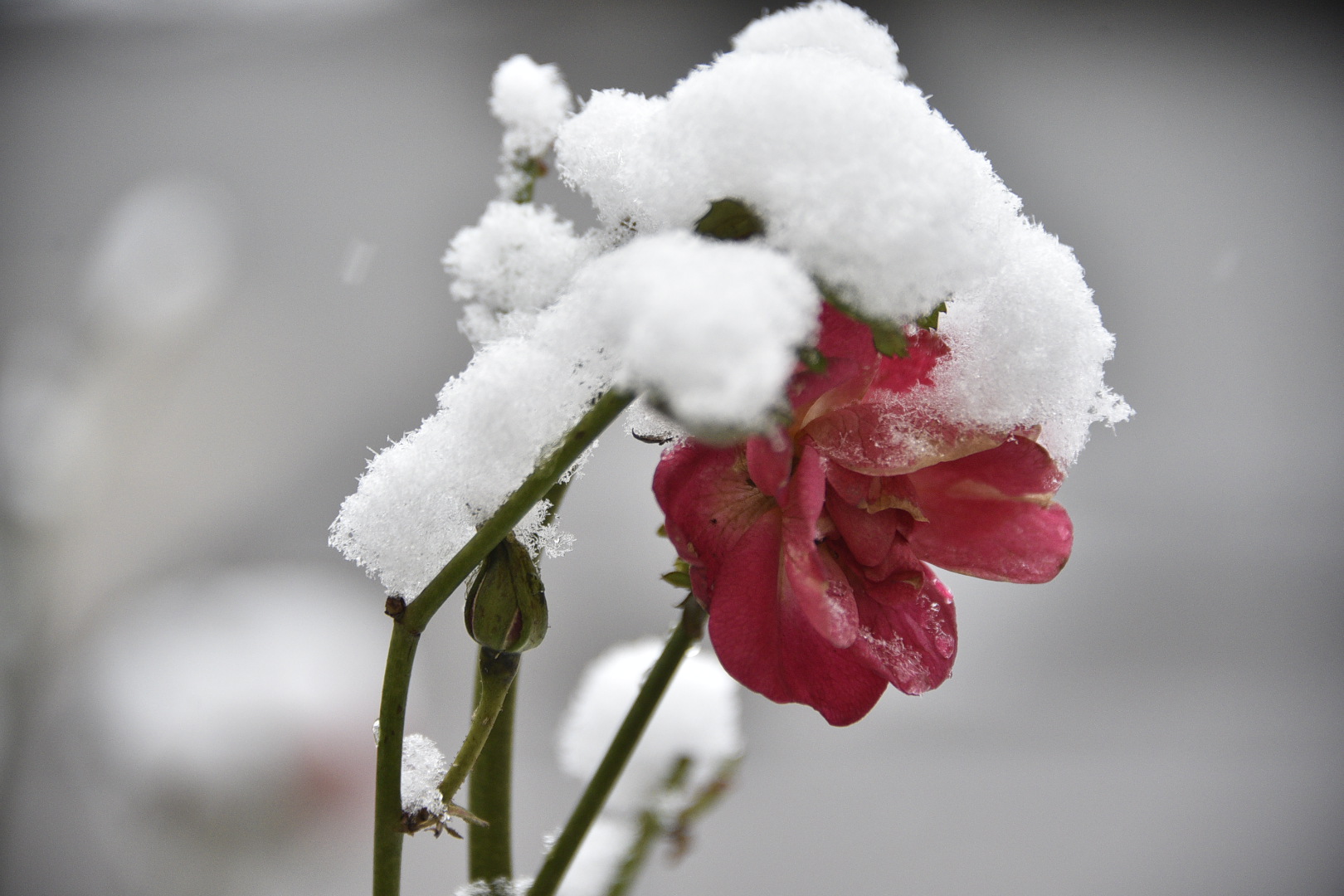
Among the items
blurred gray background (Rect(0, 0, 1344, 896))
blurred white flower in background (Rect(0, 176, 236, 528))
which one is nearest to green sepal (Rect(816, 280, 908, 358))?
blurred gray background (Rect(0, 0, 1344, 896))

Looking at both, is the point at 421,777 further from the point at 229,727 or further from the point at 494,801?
the point at 229,727

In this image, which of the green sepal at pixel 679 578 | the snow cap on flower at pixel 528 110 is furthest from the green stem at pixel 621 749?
the snow cap on flower at pixel 528 110

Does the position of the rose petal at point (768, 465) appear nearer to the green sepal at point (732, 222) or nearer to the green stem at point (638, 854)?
the green sepal at point (732, 222)

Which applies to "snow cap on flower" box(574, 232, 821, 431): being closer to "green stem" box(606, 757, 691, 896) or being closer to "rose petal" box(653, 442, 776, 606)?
"rose petal" box(653, 442, 776, 606)

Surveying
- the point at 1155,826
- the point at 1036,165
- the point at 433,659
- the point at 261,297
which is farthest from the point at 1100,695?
the point at 261,297

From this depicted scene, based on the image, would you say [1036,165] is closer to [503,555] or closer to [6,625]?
[503,555]
